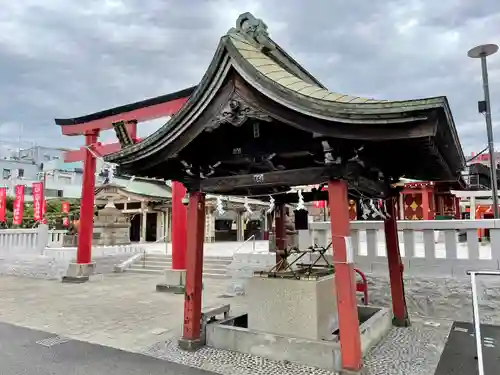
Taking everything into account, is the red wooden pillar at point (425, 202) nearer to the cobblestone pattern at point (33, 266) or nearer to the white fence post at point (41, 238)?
the cobblestone pattern at point (33, 266)

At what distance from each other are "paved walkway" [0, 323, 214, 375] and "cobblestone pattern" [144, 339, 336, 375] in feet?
0.60

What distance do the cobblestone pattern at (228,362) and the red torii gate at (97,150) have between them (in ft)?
19.5

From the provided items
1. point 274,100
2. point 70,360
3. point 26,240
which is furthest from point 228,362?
point 26,240

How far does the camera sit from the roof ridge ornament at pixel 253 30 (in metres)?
5.50

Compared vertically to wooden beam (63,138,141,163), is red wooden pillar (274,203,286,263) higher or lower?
lower

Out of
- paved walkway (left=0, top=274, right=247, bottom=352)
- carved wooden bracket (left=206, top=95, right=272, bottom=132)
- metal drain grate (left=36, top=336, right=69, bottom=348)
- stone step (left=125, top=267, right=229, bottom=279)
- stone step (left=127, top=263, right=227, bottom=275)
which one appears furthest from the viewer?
stone step (left=127, top=263, right=227, bottom=275)

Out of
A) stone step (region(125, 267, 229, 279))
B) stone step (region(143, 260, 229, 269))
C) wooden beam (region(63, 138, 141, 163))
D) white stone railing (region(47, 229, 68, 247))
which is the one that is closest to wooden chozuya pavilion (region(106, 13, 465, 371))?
wooden beam (region(63, 138, 141, 163))

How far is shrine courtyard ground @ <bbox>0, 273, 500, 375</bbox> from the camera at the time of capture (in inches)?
199

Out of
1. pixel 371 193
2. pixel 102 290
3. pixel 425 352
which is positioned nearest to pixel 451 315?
pixel 425 352

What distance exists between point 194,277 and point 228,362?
135 cm

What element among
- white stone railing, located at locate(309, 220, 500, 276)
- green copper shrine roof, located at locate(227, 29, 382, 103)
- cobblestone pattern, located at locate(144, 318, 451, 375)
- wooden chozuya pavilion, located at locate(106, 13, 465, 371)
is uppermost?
green copper shrine roof, located at locate(227, 29, 382, 103)

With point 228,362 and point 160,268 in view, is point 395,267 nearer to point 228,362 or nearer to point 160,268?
point 228,362

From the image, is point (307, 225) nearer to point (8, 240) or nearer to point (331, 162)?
point (331, 162)

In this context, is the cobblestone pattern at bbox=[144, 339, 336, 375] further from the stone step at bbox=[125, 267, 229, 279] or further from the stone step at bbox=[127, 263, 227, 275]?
the stone step at bbox=[127, 263, 227, 275]
